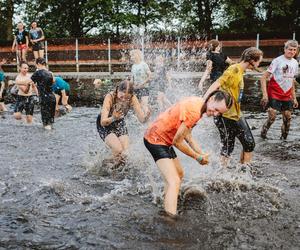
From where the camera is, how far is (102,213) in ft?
17.4

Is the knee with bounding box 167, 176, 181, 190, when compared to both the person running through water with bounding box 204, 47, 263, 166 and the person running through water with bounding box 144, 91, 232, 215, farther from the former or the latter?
the person running through water with bounding box 204, 47, 263, 166

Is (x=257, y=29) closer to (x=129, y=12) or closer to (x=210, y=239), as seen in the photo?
(x=129, y=12)

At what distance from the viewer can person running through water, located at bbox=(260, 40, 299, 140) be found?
7762mm

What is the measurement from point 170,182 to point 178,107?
815mm

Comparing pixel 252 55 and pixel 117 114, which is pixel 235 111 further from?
pixel 117 114

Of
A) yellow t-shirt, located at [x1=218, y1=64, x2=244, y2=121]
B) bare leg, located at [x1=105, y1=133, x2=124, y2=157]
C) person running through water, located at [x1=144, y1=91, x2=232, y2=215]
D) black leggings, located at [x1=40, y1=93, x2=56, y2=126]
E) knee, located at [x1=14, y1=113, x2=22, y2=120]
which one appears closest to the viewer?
person running through water, located at [x1=144, y1=91, x2=232, y2=215]

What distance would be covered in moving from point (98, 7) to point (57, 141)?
2854 cm

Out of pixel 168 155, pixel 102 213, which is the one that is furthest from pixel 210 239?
pixel 102 213

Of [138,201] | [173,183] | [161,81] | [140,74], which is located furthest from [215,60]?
[173,183]

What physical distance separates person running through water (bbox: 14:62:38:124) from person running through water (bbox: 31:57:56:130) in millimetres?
695

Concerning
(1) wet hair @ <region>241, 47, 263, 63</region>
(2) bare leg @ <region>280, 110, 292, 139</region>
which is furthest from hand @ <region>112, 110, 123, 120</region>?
(2) bare leg @ <region>280, 110, 292, 139</region>

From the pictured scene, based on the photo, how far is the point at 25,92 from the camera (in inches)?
431

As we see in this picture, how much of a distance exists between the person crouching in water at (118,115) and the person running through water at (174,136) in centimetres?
137

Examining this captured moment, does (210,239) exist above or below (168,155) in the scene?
below
